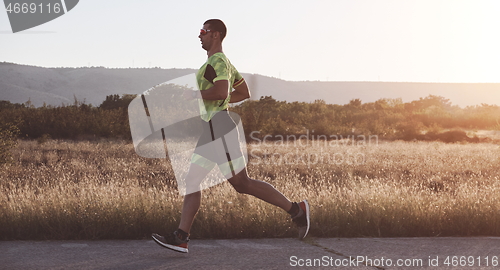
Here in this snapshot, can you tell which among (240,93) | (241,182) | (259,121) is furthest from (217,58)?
(259,121)

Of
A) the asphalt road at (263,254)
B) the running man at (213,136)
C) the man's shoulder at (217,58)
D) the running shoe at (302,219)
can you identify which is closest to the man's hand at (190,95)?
the running man at (213,136)

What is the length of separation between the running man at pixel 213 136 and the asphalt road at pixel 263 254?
27 cm

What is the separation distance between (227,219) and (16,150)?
13301 millimetres

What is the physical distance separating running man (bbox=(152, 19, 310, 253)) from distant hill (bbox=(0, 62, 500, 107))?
84116mm

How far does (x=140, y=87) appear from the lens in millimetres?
131500

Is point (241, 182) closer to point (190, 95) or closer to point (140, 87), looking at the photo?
point (190, 95)

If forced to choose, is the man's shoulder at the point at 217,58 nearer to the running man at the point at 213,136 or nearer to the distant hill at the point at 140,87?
the running man at the point at 213,136

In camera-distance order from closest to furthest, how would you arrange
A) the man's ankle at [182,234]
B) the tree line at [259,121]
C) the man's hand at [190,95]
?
1. the man's hand at [190,95]
2. the man's ankle at [182,234]
3. the tree line at [259,121]

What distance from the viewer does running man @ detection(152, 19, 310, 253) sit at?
393 centimetres

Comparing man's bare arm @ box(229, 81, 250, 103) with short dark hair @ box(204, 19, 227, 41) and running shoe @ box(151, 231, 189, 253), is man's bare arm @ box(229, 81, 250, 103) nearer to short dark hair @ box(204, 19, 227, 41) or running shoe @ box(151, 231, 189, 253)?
short dark hair @ box(204, 19, 227, 41)

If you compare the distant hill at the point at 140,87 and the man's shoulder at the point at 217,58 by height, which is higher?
the distant hill at the point at 140,87

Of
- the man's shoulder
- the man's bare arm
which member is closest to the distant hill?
the man's bare arm

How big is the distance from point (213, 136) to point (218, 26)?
0.91 m

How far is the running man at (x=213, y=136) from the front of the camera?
3926 millimetres
